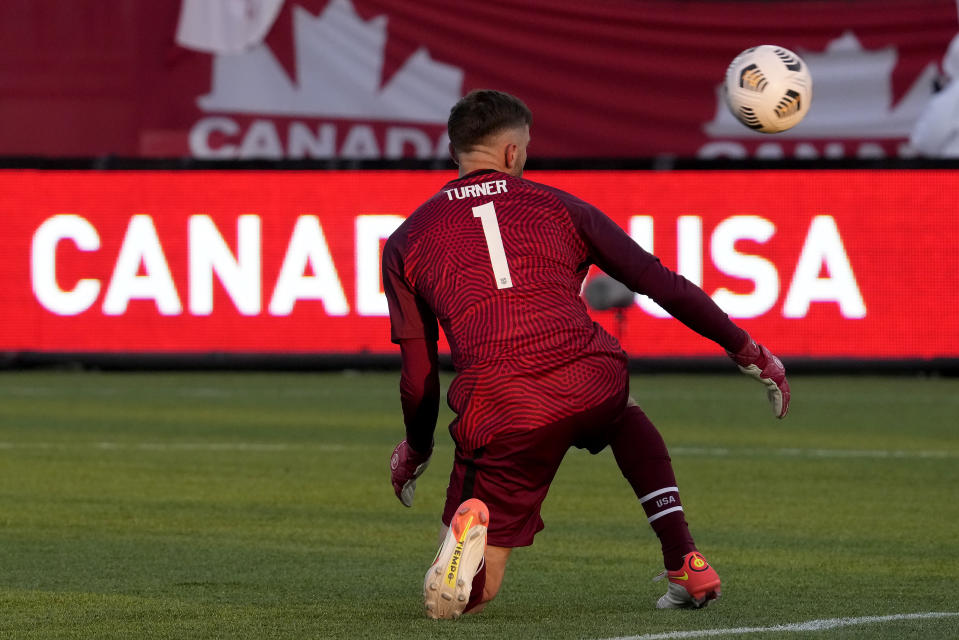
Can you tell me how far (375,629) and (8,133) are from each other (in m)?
15.8

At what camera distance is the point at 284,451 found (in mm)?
12320

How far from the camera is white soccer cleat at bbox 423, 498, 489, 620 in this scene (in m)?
5.86

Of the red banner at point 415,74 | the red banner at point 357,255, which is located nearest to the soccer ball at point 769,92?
the red banner at point 357,255

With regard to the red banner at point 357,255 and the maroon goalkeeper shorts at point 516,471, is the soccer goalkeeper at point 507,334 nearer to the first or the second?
the maroon goalkeeper shorts at point 516,471

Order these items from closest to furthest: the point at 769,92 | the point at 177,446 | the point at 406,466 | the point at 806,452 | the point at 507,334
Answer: the point at 507,334 → the point at 406,466 → the point at 769,92 → the point at 806,452 → the point at 177,446

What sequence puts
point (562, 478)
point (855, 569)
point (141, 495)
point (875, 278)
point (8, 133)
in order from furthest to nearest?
point (8, 133), point (875, 278), point (562, 478), point (141, 495), point (855, 569)

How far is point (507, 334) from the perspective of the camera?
6.00 meters

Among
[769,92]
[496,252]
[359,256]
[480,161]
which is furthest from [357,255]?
[496,252]

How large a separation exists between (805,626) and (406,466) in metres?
1.44

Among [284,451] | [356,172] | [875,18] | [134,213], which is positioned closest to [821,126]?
[875,18]

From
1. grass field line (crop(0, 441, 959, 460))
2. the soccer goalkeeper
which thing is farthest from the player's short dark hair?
grass field line (crop(0, 441, 959, 460))

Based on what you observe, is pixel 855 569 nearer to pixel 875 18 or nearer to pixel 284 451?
pixel 284 451

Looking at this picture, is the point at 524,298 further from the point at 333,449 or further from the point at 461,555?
the point at 333,449

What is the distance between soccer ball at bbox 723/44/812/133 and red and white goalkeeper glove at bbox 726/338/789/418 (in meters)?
4.08
